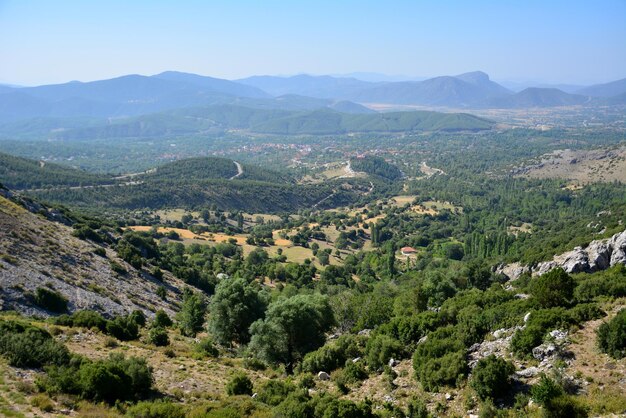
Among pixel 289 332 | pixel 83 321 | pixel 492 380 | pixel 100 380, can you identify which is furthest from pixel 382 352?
pixel 83 321

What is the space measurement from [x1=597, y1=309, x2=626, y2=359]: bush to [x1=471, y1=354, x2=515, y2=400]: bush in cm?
383

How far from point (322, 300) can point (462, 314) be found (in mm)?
10100

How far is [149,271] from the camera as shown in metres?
49.0

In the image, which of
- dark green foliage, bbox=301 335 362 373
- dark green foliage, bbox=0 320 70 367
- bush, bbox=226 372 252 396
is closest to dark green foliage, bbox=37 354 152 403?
dark green foliage, bbox=0 320 70 367

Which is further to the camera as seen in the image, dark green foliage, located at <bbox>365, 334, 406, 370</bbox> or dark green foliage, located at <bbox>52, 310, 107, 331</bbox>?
dark green foliage, located at <bbox>52, 310, 107, 331</bbox>

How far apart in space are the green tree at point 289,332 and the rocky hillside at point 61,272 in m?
14.4

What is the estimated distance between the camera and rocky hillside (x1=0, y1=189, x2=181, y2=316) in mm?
32188

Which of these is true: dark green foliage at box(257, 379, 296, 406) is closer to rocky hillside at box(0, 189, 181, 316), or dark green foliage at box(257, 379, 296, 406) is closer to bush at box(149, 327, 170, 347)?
bush at box(149, 327, 170, 347)

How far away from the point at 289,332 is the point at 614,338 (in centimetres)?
1635

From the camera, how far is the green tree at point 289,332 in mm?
25906

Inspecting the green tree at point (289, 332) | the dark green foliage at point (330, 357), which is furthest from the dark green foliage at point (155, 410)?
the green tree at point (289, 332)

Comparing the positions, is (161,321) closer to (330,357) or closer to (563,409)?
(330,357)

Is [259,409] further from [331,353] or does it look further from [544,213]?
[544,213]

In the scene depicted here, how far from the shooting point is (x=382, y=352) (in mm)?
21172
